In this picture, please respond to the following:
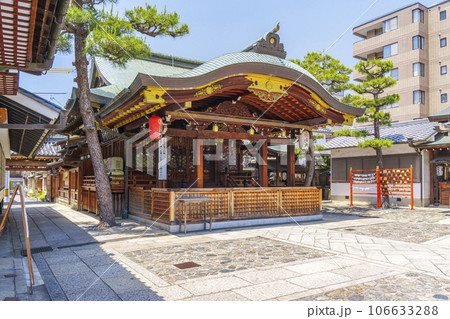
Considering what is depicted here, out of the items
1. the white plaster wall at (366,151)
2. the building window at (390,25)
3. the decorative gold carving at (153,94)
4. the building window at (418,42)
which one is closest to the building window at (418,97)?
the building window at (418,42)

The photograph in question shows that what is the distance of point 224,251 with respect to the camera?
6715mm

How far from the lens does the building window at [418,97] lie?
30688 mm

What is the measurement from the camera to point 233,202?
10.2m

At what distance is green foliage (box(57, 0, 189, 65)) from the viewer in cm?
904

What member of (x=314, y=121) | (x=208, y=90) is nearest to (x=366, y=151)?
(x=314, y=121)

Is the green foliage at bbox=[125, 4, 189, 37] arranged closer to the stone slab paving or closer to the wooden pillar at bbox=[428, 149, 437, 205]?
the stone slab paving

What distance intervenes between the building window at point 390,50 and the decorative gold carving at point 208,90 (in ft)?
95.7

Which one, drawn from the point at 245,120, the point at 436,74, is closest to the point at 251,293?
the point at 245,120

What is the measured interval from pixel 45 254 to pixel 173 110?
194 inches

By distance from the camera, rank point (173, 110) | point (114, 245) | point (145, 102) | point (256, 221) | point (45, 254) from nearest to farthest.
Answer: point (45, 254) → point (114, 245) → point (145, 102) → point (173, 110) → point (256, 221)

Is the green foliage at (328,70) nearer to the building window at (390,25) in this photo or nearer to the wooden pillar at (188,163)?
the wooden pillar at (188,163)

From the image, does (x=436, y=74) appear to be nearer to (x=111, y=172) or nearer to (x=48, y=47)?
(x=111, y=172)

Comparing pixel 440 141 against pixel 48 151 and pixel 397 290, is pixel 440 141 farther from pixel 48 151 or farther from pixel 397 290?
pixel 48 151

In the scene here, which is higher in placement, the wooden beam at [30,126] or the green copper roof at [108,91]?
the green copper roof at [108,91]
